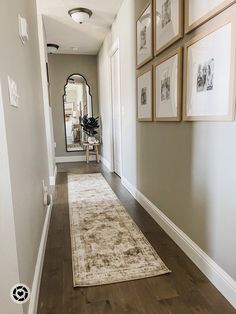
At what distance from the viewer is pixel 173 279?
1511 millimetres

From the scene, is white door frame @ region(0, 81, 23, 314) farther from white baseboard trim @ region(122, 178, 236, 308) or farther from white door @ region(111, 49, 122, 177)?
white door @ region(111, 49, 122, 177)

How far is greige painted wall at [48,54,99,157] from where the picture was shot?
219 inches

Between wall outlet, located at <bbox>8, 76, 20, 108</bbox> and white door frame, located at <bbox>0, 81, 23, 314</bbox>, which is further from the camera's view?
wall outlet, located at <bbox>8, 76, 20, 108</bbox>

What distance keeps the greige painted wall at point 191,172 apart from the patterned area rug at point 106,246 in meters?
0.34

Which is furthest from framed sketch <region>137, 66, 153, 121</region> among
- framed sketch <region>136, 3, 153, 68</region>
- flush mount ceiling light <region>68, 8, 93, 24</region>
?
flush mount ceiling light <region>68, 8, 93, 24</region>

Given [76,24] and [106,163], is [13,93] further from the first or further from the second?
[106,163]

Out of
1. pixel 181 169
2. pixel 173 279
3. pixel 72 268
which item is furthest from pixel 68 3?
pixel 173 279

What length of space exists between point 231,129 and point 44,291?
1417 mm

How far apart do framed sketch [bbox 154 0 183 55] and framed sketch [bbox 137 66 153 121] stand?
0.98ft

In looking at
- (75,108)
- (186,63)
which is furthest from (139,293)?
(75,108)

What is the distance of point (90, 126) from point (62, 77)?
1.34 metres

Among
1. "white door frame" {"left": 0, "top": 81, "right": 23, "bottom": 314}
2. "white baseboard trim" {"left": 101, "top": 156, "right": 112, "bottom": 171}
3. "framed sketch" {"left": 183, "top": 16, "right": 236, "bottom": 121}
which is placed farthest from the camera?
"white baseboard trim" {"left": 101, "top": 156, "right": 112, "bottom": 171}

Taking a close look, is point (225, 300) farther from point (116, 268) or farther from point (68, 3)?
point (68, 3)

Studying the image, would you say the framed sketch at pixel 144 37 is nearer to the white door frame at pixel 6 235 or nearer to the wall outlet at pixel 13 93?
the wall outlet at pixel 13 93
